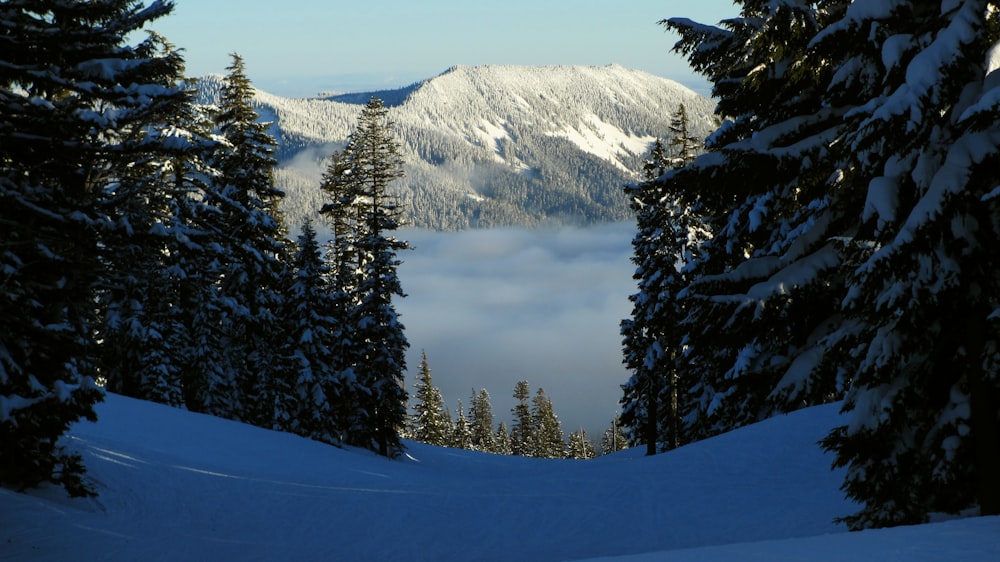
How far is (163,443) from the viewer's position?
21.5 meters

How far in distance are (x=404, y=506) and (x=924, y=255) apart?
12.7m

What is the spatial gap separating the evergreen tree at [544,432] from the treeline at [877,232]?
7441cm

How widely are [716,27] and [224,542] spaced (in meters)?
11.8

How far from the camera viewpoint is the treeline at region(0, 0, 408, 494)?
10000mm

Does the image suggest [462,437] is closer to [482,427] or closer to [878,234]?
[482,427]

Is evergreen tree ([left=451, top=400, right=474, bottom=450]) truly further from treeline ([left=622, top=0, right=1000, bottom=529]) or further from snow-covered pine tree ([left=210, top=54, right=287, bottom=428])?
treeline ([left=622, top=0, right=1000, bottom=529])

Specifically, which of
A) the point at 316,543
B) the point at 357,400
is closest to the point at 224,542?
the point at 316,543

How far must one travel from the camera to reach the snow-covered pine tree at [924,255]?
23.0 feet

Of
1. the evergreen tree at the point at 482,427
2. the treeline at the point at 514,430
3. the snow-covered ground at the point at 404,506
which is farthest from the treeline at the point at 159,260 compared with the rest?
the evergreen tree at the point at 482,427

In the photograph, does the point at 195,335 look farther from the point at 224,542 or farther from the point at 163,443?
the point at 224,542

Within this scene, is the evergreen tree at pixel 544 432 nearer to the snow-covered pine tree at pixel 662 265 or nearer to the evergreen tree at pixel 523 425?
the evergreen tree at pixel 523 425

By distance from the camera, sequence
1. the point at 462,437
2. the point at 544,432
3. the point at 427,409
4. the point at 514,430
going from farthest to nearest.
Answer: the point at 514,430, the point at 462,437, the point at 544,432, the point at 427,409

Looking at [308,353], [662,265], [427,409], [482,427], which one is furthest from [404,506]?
[482,427]

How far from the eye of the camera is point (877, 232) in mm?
7586
